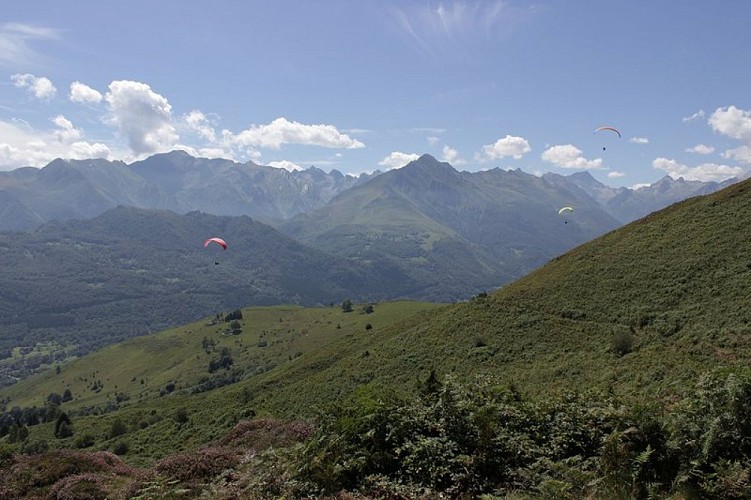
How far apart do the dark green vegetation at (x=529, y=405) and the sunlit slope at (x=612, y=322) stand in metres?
0.25

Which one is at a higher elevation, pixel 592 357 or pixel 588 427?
pixel 588 427

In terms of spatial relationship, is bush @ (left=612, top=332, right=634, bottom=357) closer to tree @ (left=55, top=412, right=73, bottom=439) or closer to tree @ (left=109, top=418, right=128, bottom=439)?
tree @ (left=109, top=418, right=128, bottom=439)

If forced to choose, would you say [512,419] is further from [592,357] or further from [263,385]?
[263,385]

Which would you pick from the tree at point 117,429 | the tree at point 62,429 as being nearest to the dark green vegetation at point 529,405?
the tree at point 117,429

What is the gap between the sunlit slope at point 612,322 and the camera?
33.3 m

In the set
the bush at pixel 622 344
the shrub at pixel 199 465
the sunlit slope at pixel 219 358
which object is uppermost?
the shrub at pixel 199 465

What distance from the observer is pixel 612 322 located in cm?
4616

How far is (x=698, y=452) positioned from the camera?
436 inches

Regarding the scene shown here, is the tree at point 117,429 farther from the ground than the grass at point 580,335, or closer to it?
closer to it

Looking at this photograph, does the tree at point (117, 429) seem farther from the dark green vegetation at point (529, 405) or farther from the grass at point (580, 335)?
the grass at point (580, 335)

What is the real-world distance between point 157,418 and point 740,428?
7717cm

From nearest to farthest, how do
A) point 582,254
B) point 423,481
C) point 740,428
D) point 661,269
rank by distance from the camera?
1. point 740,428
2. point 423,481
3. point 661,269
4. point 582,254

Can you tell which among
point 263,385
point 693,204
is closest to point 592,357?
point 693,204

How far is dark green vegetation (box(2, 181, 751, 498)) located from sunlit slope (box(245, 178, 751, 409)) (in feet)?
0.82
